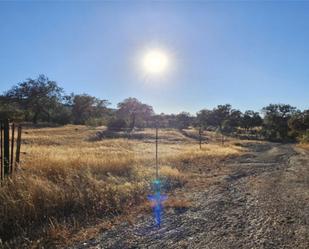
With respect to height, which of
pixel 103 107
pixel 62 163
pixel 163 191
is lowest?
pixel 163 191

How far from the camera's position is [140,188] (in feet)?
27.2

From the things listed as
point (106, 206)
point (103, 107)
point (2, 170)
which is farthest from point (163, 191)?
point (103, 107)

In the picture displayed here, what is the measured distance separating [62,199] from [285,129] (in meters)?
70.9

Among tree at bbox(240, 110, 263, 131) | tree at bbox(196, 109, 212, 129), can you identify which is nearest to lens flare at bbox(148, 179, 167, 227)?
tree at bbox(240, 110, 263, 131)

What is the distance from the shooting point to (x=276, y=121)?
73.4 m

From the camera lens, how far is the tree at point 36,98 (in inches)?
2569

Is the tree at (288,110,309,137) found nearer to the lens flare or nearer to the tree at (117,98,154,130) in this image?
the tree at (117,98,154,130)

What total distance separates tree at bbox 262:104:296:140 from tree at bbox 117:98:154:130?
29.4m

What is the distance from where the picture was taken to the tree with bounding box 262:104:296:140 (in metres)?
69.2

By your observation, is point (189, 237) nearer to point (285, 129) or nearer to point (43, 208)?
point (43, 208)

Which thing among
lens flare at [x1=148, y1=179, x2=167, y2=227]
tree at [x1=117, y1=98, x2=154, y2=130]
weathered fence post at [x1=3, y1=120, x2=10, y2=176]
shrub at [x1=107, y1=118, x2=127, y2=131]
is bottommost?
lens flare at [x1=148, y1=179, x2=167, y2=227]

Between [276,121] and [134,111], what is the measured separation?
35.1m

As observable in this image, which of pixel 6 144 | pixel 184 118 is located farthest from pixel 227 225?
pixel 184 118

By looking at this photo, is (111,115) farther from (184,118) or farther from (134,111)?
(184,118)
